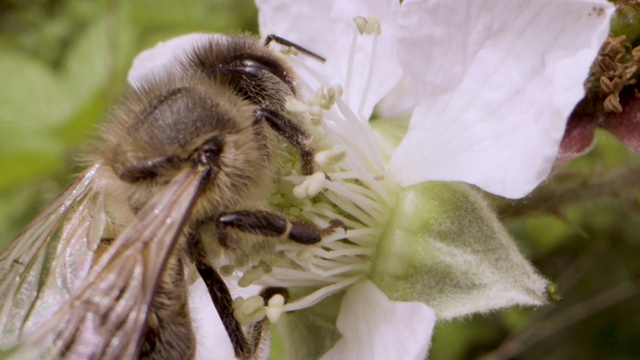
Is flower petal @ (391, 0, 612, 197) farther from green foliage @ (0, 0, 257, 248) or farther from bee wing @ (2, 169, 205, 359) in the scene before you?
green foliage @ (0, 0, 257, 248)

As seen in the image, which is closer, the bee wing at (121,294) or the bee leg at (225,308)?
the bee wing at (121,294)

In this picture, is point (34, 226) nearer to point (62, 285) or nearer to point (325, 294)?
point (62, 285)

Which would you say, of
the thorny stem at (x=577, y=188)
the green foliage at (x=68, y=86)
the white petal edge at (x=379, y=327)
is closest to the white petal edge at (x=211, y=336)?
the white petal edge at (x=379, y=327)

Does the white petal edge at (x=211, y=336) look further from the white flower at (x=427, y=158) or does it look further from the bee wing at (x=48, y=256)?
the bee wing at (x=48, y=256)

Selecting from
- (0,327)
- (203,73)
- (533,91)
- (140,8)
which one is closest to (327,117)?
(203,73)

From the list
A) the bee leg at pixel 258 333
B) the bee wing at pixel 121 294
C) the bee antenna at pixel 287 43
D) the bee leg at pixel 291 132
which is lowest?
the bee leg at pixel 258 333

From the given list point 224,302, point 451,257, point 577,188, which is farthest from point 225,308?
point 577,188

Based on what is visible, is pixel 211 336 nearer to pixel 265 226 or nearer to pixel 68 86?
pixel 265 226
